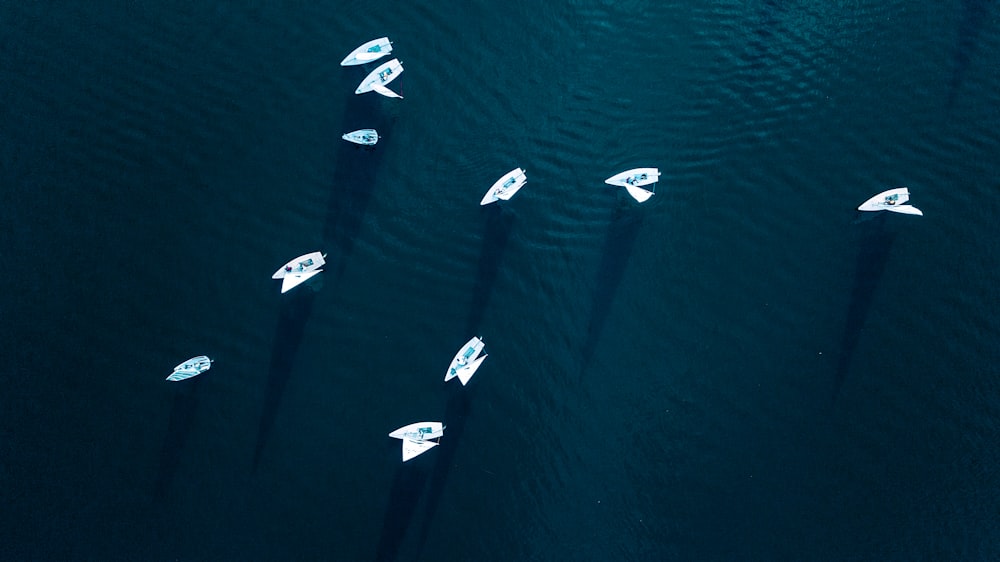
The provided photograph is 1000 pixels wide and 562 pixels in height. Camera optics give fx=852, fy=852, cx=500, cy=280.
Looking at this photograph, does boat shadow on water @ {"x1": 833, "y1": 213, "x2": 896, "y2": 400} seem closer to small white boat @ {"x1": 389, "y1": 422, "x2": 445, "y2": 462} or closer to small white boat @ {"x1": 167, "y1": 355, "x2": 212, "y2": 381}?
small white boat @ {"x1": 389, "y1": 422, "x2": 445, "y2": 462}

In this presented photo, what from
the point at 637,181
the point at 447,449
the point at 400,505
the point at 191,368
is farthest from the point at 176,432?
the point at 637,181

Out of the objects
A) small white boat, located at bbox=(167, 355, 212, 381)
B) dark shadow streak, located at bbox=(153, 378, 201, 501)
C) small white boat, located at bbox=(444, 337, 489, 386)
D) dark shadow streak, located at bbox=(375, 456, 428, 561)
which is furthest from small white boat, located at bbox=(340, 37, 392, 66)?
dark shadow streak, located at bbox=(375, 456, 428, 561)

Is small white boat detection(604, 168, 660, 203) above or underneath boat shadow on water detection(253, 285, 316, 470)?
above

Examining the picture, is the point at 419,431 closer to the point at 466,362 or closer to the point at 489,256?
the point at 466,362

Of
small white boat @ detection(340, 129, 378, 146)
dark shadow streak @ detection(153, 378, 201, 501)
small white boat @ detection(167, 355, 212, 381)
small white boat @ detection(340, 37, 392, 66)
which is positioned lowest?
dark shadow streak @ detection(153, 378, 201, 501)

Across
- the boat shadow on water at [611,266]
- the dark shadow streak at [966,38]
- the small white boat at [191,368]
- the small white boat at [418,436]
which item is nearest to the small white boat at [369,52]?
the boat shadow on water at [611,266]

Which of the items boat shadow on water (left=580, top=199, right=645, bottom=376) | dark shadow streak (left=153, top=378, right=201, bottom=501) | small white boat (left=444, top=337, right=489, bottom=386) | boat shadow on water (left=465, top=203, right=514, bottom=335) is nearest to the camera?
dark shadow streak (left=153, top=378, right=201, bottom=501)

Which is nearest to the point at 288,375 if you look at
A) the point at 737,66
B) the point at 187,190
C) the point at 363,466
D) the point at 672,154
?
the point at 363,466
